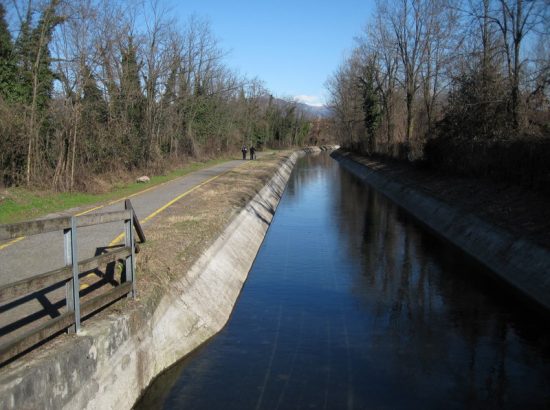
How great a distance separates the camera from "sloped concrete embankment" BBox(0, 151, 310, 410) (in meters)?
5.58

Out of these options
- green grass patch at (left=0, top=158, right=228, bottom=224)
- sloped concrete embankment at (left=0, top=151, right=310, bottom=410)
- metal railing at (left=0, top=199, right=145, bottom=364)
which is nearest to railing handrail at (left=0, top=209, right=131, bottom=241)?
metal railing at (left=0, top=199, right=145, bottom=364)

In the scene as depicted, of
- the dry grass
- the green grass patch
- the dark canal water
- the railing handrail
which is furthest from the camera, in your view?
the green grass patch

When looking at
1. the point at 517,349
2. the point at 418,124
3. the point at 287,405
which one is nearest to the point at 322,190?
the point at 418,124

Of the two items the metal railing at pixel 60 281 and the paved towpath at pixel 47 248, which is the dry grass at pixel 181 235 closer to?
the paved towpath at pixel 47 248

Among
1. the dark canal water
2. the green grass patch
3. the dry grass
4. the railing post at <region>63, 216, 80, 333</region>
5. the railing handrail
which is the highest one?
the railing handrail

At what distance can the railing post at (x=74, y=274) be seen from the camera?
6.27 meters

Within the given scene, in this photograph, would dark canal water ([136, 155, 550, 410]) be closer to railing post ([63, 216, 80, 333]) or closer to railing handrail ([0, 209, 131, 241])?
railing post ([63, 216, 80, 333])

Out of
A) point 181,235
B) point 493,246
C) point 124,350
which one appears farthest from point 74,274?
point 493,246

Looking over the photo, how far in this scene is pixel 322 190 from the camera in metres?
40.0

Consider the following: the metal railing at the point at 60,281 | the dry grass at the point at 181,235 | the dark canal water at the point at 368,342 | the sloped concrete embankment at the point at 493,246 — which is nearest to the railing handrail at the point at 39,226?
the metal railing at the point at 60,281

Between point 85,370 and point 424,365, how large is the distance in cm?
570

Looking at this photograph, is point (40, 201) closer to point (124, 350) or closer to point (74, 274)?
point (124, 350)

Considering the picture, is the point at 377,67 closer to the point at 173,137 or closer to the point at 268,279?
the point at 173,137

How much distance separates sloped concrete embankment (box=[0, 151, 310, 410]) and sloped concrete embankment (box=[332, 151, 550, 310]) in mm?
7416
